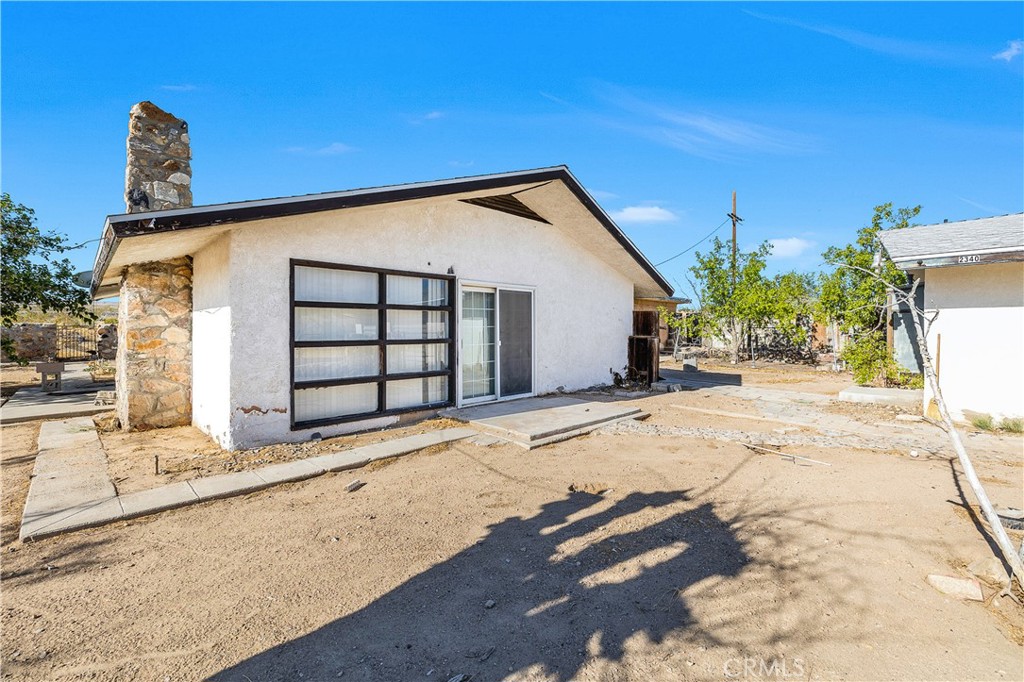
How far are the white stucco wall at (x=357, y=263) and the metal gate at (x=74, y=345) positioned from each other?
17348 mm

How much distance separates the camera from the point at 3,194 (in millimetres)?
10164

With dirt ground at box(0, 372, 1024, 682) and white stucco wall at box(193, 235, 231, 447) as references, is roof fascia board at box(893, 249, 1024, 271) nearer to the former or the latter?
dirt ground at box(0, 372, 1024, 682)

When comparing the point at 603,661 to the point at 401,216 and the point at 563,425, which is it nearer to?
the point at 563,425

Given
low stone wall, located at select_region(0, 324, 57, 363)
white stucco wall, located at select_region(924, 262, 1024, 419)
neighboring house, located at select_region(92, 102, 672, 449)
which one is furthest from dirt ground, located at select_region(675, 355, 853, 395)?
low stone wall, located at select_region(0, 324, 57, 363)

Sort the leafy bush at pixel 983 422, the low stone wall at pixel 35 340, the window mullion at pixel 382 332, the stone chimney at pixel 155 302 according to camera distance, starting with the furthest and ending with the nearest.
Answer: the low stone wall at pixel 35 340
the leafy bush at pixel 983 422
the window mullion at pixel 382 332
the stone chimney at pixel 155 302

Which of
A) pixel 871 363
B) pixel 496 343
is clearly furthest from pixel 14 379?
pixel 871 363

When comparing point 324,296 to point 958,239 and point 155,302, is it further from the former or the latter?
point 958,239

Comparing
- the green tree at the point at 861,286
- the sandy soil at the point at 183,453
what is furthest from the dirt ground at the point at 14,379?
the green tree at the point at 861,286

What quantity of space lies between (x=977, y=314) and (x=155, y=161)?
41.6 ft

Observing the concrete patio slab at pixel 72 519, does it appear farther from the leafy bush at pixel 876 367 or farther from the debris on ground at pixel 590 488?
the leafy bush at pixel 876 367

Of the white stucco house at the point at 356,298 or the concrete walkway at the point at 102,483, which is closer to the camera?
the concrete walkway at the point at 102,483

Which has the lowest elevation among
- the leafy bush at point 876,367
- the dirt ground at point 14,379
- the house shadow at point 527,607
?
the house shadow at point 527,607

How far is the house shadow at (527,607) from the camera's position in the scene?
2279mm

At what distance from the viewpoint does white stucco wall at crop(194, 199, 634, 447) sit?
5.66 meters
